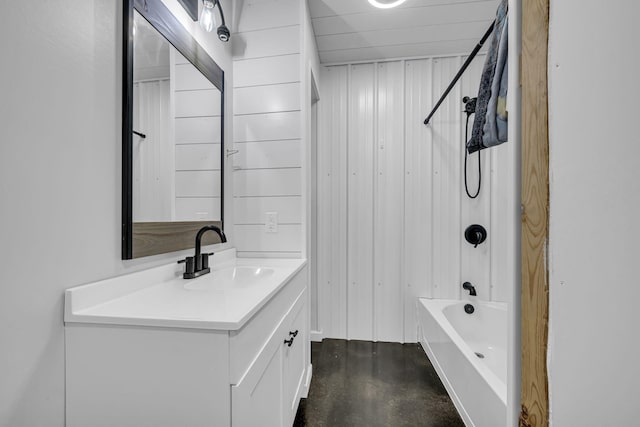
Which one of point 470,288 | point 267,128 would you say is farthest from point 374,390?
point 267,128

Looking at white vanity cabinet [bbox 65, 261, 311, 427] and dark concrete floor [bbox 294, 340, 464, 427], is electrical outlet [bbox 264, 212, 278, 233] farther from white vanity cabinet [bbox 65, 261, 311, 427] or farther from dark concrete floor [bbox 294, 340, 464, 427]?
dark concrete floor [bbox 294, 340, 464, 427]

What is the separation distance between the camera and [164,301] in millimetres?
824

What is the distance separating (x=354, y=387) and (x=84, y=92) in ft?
6.53

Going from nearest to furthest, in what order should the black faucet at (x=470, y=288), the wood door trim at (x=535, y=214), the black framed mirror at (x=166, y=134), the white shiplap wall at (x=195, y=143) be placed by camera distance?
the wood door trim at (x=535, y=214) < the black framed mirror at (x=166, y=134) < the white shiplap wall at (x=195, y=143) < the black faucet at (x=470, y=288)

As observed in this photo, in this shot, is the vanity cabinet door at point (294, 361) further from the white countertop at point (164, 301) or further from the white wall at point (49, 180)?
the white wall at point (49, 180)

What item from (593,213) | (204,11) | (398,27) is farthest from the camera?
(398,27)

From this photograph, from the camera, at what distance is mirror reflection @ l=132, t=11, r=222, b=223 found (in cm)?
97

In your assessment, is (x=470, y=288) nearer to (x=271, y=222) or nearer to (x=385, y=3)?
(x=271, y=222)

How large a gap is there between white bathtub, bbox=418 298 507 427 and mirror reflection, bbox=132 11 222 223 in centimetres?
158

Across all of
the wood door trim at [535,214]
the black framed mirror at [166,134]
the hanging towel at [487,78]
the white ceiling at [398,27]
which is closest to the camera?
the wood door trim at [535,214]

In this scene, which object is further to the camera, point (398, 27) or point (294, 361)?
point (398, 27)

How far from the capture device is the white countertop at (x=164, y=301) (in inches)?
25.9

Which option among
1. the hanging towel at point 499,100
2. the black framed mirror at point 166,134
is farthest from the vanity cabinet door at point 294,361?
the hanging towel at point 499,100

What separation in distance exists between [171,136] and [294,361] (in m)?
1.22
